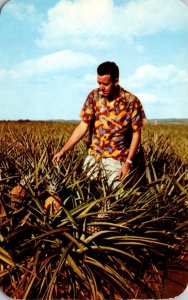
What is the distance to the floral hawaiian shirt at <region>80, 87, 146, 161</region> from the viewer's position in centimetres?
163

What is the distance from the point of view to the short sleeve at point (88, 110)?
162cm

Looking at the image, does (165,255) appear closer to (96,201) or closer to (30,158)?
(96,201)

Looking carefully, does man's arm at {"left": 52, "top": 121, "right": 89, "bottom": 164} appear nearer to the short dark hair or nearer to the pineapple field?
the pineapple field

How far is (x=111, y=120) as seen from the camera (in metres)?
1.65

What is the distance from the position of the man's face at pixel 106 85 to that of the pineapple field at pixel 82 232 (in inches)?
7.1

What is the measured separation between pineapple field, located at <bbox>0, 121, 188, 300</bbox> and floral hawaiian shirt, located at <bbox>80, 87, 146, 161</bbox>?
0.22 feet

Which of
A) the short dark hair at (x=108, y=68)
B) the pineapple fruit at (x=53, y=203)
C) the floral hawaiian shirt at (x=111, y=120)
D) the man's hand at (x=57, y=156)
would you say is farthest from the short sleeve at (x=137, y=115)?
the pineapple fruit at (x=53, y=203)

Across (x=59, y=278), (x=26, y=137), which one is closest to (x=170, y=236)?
(x=59, y=278)

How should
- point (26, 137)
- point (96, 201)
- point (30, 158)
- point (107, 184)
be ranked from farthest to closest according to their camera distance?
1. point (26, 137)
2. point (30, 158)
3. point (107, 184)
4. point (96, 201)

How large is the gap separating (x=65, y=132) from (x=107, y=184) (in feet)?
0.84

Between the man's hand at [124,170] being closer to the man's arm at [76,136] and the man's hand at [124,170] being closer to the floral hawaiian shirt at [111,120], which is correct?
A: the floral hawaiian shirt at [111,120]

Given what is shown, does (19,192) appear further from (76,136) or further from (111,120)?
(111,120)

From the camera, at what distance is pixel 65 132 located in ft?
5.67

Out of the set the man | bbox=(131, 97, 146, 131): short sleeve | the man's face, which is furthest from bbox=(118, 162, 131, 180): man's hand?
the man's face
